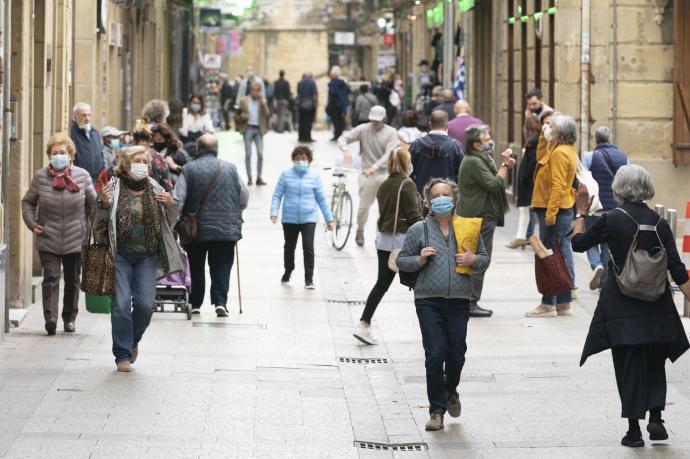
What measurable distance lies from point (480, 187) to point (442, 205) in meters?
4.73

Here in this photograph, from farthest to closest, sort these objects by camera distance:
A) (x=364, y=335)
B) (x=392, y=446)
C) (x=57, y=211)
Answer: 1. (x=364, y=335)
2. (x=57, y=211)
3. (x=392, y=446)

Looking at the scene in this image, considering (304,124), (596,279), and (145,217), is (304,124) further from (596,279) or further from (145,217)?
(145,217)

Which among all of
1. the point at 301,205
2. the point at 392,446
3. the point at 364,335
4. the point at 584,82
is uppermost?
the point at 584,82

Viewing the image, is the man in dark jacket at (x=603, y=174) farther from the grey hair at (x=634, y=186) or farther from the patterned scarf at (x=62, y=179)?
the grey hair at (x=634, y=186)

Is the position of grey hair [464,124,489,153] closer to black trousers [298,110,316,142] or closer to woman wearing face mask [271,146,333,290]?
woman wearing face mask [271,146,333,290]

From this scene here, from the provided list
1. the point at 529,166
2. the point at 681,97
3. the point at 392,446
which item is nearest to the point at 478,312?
the point at 529,166

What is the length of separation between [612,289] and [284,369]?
3.15 metres

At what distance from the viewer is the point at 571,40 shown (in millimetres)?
22406

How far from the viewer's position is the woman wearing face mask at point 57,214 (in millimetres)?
13148

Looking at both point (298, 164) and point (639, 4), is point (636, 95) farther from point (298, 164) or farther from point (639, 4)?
point (298, 164)

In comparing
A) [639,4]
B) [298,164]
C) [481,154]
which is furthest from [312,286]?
[639,4]

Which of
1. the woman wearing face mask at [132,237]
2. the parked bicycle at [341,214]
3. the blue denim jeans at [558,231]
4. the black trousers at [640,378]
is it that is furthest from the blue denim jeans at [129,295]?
the parked bicycle at [341,214]

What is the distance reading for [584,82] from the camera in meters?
22.0

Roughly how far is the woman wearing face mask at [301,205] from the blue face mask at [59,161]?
382 cm
